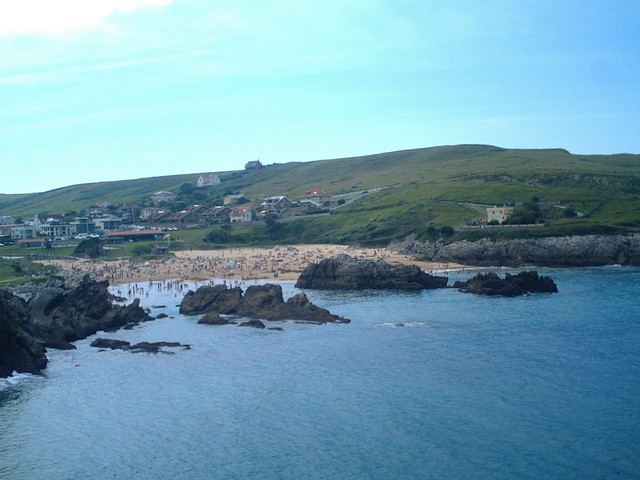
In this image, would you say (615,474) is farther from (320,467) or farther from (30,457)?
(30,457)

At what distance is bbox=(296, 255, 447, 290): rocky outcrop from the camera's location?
208 feet

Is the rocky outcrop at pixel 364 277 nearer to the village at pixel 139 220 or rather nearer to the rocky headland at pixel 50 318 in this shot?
the rocky headland at pixel 50 318

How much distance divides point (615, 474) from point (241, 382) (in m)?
17.3

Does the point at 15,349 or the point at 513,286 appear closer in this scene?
the point at 15,349

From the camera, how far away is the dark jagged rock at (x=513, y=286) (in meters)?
57.4

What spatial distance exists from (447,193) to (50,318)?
82140 mm

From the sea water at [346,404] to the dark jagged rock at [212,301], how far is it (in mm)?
6444

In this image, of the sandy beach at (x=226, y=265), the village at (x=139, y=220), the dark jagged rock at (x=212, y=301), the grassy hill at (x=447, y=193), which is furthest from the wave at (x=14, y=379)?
the village at (x=139, y=220)

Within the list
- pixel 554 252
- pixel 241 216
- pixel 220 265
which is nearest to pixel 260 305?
pixel 220 265

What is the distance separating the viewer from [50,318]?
45.7 metres

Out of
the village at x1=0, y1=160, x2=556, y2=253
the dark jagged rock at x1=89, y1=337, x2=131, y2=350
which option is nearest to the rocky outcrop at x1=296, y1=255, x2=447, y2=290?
the dark jagged rock at x1=89, y1=337, x2=131, y2=350

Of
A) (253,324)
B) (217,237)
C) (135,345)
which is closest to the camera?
(135,345)

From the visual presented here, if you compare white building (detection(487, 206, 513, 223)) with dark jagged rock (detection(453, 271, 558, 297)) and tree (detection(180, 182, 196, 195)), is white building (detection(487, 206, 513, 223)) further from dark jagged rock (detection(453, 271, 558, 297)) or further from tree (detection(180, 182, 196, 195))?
tree (detection(180, 182, 196, 195))

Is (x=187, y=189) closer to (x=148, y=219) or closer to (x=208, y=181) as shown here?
(x=208, y=181)
